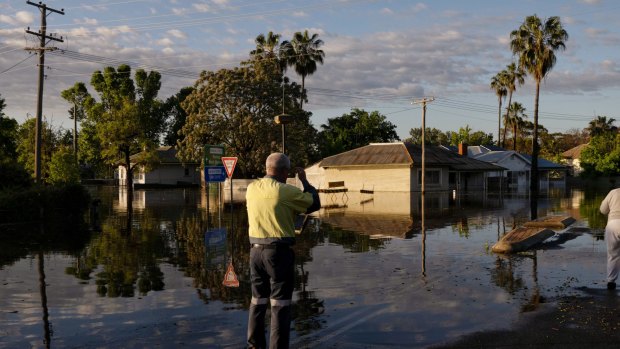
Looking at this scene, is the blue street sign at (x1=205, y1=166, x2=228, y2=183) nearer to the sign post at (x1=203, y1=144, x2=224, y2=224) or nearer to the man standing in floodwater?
the sign post at (x1=203, y1=144, x2=224, y2=224)

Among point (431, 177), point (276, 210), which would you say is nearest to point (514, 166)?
point (431, 177)

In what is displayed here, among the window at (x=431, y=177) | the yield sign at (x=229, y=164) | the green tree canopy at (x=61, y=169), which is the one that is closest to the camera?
the yield sign at (x=229, y=164)

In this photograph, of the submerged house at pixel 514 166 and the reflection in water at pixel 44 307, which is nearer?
the reflection in water at pixel 44 307

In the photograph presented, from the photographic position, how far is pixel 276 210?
5262 mm

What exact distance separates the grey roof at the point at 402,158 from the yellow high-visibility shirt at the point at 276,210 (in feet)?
141

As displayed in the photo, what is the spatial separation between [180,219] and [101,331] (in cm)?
1649

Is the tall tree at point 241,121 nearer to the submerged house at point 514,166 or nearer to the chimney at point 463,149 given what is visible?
the chimney at point 463,149

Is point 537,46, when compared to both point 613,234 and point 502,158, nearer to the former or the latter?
point 502,158

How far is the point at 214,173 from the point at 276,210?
11.1m

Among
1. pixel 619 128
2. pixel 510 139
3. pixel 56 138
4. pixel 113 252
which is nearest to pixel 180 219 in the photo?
pixel 113 252

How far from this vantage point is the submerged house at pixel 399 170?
49188 millimetres

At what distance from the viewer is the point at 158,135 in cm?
8644

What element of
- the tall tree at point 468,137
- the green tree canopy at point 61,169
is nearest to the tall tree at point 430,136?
the tall tree at point 468,137

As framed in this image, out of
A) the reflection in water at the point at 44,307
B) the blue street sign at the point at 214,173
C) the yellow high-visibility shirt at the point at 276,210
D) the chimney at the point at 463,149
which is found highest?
the chimney at the point at 463,149
